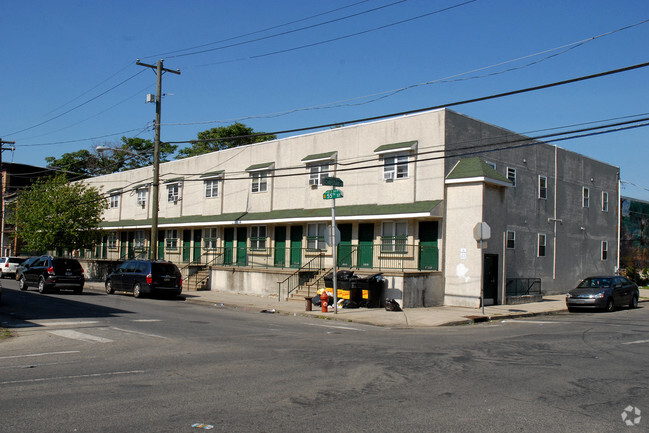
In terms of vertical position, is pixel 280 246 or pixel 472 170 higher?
pixel 472 170

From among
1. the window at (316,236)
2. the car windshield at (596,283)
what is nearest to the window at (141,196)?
the window at (316,236)

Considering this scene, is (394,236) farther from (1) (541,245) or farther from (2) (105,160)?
(2) (105,160)

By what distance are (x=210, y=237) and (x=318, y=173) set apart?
35.6ft

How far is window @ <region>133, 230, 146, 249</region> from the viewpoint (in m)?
43.4

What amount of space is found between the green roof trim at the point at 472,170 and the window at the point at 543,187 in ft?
20.2

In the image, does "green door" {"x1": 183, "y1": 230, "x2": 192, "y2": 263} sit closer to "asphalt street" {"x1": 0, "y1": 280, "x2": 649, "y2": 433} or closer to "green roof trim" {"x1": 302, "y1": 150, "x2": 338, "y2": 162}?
"green roof trim" {"x1": 302, "y1": 150, "x2": 338, "y2": 162}

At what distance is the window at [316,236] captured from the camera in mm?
28812

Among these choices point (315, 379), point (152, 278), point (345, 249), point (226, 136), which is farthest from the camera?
point (226, 136)

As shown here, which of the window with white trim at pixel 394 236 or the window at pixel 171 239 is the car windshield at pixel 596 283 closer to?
the window with white trim at pixel 394 236

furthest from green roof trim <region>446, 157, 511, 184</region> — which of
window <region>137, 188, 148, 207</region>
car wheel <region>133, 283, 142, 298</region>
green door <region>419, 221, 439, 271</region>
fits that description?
window <region>137, 188, 148, 207</region>

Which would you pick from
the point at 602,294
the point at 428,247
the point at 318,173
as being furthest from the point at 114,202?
the point at 602,294

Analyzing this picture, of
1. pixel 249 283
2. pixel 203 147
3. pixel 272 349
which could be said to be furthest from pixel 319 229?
pixel 203 147

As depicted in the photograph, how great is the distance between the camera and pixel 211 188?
3631 cm

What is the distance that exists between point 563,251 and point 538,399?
25723 mm
